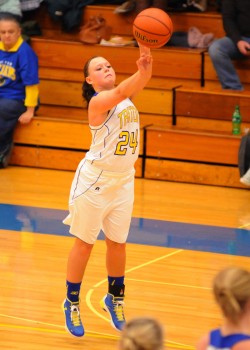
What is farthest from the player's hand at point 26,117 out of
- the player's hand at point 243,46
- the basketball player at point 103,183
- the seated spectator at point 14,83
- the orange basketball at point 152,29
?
the basketball player at point 103,183

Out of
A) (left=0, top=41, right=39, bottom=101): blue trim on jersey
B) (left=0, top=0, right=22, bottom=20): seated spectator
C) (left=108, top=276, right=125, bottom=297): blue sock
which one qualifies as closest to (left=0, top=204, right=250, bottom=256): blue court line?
(left=108, top=276, right=125, bottom=297): blue sock

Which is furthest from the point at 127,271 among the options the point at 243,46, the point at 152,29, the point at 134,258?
the point at 243,46

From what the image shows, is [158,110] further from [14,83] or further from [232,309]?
[232,309]

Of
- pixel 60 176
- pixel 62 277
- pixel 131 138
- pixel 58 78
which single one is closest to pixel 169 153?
pixel 60 176

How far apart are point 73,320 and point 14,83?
197 inches

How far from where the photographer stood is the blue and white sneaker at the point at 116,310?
5.33m

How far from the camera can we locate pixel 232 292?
312 centimetres

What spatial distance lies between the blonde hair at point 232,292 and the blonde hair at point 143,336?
0.35m

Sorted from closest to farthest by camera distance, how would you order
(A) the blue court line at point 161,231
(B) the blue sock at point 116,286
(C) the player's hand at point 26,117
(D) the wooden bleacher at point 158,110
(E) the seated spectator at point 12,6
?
1. (B) the blue sock at point 116,286
2. (A) the blue court line at point 161,231
3. (D) the wooden bleacher at point 158,110
4. (C) the player's hand at point 26,117
5. (E) the seated spectator at point 12,6

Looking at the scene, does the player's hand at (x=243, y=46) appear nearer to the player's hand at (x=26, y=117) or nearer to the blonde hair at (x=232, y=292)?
the player's hand at (x=26, y=117)

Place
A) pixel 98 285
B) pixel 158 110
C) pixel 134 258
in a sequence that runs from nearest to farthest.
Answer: pixel 98 285 < pixel 134 258 < pixel 158 110

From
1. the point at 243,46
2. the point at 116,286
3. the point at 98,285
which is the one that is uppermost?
the point at 243,46

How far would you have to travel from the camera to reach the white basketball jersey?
503cm

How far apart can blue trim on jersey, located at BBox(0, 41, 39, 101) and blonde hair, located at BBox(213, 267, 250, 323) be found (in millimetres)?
6802
